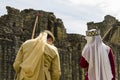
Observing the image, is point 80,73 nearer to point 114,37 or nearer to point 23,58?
point 114,37

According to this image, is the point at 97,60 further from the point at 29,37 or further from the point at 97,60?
the point at 29,37

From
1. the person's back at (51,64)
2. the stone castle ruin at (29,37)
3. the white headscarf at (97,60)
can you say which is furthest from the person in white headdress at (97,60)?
the stone castle ruin at (29,37)

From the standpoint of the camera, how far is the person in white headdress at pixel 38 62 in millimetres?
7305

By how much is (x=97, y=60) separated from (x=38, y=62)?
977mm

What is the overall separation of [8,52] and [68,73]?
5.17m

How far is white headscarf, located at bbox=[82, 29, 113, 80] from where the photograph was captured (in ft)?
25.3

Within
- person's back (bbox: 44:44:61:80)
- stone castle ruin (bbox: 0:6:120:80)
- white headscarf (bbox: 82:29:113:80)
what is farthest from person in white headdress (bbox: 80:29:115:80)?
stone castle ruin (bbox: 0:6:120:80)

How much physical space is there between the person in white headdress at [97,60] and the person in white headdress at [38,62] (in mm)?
602

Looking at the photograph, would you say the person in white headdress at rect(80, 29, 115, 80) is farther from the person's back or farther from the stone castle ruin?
the stone castle ruin

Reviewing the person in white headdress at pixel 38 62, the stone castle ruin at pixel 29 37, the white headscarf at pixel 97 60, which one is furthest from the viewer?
the stone castle ruin at pixel 29 37

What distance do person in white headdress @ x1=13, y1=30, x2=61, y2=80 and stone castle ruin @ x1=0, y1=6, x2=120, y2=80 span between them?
46.3ft

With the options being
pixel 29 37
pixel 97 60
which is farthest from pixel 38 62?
pixel 29 37

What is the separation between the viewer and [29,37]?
25000mm

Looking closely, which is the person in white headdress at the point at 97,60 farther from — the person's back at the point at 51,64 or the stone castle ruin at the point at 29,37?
the stone castle ruin at the point at 29,37
